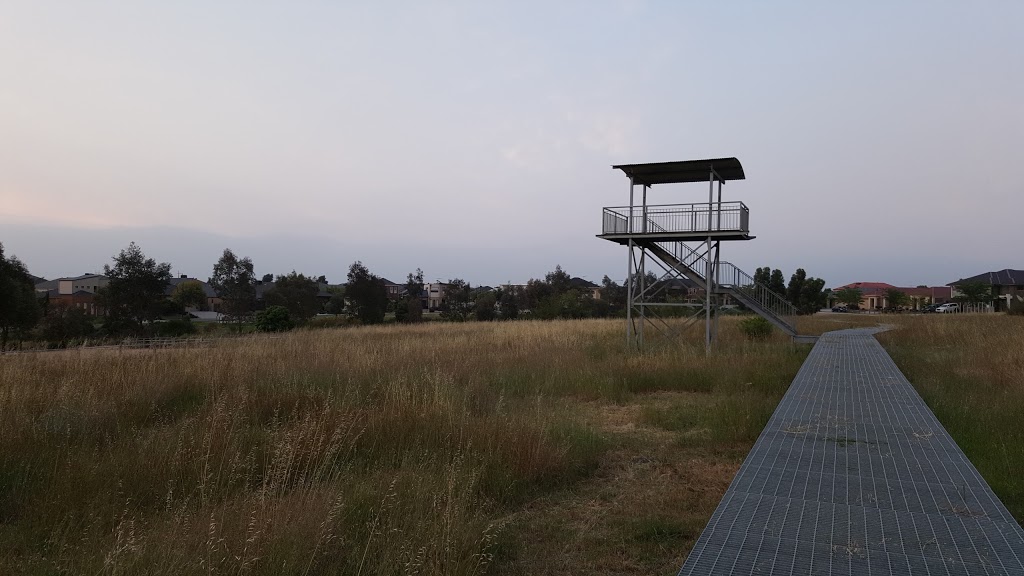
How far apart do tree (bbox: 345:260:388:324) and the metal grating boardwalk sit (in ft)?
158

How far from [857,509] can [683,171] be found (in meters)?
15.7

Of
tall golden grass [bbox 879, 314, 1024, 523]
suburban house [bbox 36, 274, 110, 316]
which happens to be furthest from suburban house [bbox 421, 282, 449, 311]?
tall golden grass [bbox 879, 314, 1024, 523]

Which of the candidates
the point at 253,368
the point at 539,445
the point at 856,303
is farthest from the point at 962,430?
the point at 856,303

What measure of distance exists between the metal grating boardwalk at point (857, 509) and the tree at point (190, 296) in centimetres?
7353

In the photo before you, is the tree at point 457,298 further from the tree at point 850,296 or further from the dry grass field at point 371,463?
the tree at point 850,296

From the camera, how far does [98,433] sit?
6.12 metres

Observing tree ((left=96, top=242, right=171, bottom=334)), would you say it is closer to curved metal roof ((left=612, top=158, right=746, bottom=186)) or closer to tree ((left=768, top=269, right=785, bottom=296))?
curved metal roof ((left=612, top=158, right=746, bottom=186))

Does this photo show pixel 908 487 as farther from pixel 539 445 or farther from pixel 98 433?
pixel 98 433

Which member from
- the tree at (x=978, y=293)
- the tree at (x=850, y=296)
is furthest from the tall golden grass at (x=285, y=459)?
the tree at (x=850, y=296)

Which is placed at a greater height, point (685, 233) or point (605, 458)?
point (685, 233)

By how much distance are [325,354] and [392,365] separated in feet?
7.86

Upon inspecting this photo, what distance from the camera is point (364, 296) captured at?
5191 cm

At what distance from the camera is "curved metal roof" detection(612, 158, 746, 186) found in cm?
1703

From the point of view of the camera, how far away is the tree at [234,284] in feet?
185
